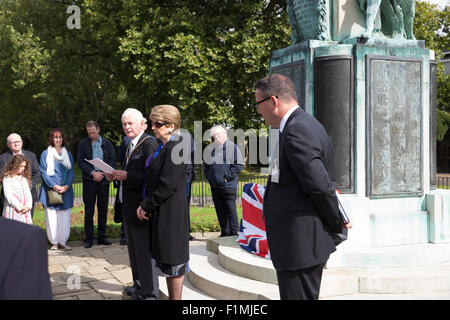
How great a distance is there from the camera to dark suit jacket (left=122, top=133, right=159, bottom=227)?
471 cm

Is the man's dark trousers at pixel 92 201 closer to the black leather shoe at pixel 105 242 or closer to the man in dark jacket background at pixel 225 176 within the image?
the black leather shoe at pixel 105 242

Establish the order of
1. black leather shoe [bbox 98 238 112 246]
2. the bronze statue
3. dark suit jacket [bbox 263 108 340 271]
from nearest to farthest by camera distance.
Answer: dark suit jacket [bbox 263 108 340 271] < the bronze statue < black leather shoe [bbox 98 238 112 246]

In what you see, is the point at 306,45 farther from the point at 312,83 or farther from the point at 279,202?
the point at 279,202

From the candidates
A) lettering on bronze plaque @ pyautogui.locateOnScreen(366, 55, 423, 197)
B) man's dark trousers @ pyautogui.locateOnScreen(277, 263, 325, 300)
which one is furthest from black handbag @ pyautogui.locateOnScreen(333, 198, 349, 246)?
lettering on bronze plaque @ pyautogui.locateOnScreen(366, 55, 423, 197)

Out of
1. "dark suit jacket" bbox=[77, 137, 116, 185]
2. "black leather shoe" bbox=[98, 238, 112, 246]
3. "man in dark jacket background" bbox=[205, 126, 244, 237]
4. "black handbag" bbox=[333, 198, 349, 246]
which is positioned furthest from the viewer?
"black leather shoe" bbox=[98, 238, 112, 246]

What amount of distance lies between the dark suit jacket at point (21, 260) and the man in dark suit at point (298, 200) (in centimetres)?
177

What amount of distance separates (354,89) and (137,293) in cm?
353

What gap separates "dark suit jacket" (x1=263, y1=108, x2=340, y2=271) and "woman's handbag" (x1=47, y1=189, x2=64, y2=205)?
5984 millimetres

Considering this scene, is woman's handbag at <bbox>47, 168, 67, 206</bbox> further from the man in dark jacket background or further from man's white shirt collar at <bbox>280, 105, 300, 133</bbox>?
man's white shirt collar at <bbox>280, 105, 300, 133</bbox>

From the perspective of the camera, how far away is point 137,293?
493 cm

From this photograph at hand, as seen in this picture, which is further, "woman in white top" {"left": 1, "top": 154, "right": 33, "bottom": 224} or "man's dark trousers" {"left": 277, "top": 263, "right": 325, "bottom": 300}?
"woman in white top" {"left": 1, "top": 154, "right": 33, "bottom": 224}

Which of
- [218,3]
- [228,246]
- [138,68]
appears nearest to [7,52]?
[138,68]

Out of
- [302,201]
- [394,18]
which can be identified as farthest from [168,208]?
A: [394,18]

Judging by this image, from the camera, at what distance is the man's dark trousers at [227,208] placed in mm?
7770
